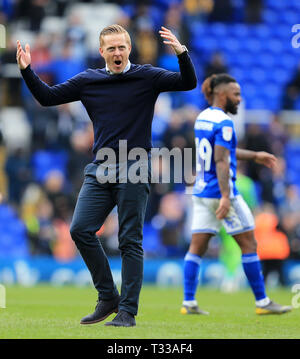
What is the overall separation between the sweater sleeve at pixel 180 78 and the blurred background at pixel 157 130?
6279mm

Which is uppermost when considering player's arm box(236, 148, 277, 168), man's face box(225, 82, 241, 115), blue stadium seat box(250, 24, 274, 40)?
blue stadium seat box(250, 24, 274, 40)

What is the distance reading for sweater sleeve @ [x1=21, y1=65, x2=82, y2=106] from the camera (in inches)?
273

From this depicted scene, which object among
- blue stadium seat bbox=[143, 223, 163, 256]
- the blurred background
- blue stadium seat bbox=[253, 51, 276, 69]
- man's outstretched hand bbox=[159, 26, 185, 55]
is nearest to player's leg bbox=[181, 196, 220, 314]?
man's outstretched hand bbox=[159, 26, 185, 55]

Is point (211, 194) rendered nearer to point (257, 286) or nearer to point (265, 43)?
point (257, 286)

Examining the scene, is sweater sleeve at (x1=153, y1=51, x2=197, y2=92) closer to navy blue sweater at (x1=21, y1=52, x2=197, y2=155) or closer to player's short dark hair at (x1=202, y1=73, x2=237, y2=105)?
navy blue sweater at (x1=21, y1=52, x2=197, y2=155)

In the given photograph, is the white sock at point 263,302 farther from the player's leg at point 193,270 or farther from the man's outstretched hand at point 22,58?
the man's outstretched hand at point 22,58

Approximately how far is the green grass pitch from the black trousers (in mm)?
309

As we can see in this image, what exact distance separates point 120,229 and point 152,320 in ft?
3.93

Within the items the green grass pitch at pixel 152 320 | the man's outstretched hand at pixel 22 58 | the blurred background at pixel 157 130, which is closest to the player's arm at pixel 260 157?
the green grass pitch at pixel 152 320

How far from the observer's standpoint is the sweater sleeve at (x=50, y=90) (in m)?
6.94

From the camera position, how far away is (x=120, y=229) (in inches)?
275

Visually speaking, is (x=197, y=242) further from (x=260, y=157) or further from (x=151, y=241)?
(x=151, y=241)
